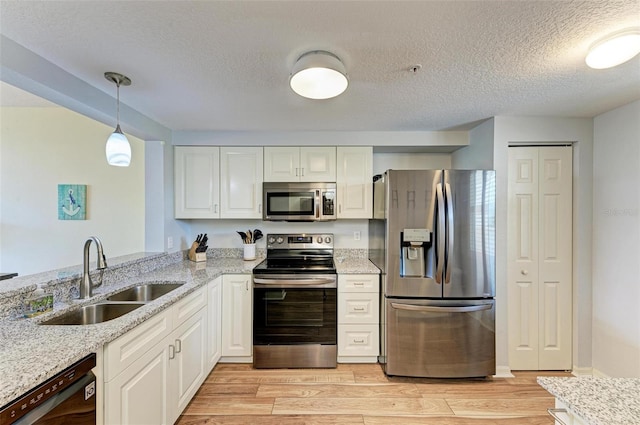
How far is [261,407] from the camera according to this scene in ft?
6.60

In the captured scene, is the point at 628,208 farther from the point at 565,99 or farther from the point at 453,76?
the point at 453,76

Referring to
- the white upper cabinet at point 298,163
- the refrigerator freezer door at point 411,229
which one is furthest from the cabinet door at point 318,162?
the refrigerator freezer door at point 411,229

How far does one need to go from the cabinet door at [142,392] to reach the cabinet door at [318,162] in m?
1.96

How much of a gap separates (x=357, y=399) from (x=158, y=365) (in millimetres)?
1442

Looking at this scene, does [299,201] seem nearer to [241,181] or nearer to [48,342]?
[241,181]

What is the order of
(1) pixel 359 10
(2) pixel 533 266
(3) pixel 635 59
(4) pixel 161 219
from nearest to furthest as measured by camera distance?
(1) pixel 359 10
(3) pixel 635 59
(2) pixel 533 266
(4) pixel 161 219

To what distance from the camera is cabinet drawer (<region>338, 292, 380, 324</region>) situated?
2.53 meters

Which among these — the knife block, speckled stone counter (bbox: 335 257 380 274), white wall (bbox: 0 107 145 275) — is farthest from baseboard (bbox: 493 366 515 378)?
white wall (bbox: 0 107 145 275)

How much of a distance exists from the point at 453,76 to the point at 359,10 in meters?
0.88

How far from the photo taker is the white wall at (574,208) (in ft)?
7.82

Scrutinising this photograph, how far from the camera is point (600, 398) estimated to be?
0.85 meters

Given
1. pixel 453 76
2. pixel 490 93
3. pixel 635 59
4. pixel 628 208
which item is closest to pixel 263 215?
pixel 453 76

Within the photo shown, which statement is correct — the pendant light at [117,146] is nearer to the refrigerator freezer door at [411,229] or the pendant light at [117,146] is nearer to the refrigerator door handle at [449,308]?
the refrigerator freezer door at [411,229]

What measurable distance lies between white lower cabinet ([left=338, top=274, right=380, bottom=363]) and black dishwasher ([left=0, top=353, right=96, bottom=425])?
182cm
